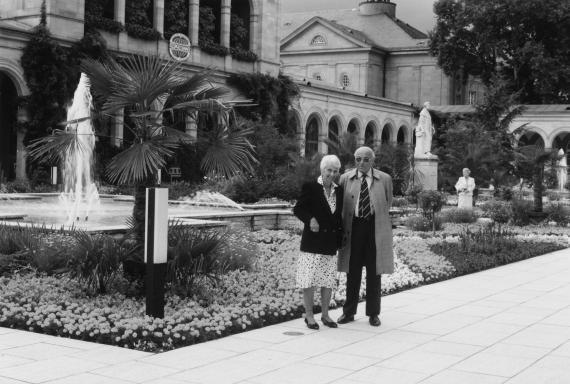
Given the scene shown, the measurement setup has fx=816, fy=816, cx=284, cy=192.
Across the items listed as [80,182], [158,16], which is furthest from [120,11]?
[80,182]

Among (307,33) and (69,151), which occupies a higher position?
Result: (307,33)

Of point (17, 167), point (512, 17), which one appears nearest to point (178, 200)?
point (17, 167)

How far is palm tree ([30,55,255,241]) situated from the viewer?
28.6ft

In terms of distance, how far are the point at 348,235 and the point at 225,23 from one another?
32.2 metres

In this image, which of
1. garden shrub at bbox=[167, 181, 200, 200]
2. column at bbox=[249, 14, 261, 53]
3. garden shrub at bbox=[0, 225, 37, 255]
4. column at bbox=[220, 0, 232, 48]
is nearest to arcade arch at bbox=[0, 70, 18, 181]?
garden shrub at bbox=[167, 181, 200, 200]

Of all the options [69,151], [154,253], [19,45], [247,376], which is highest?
[19,45]

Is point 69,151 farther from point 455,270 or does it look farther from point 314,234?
point 455,270

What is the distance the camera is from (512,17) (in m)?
59.0

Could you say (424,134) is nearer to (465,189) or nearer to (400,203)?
(400,203)

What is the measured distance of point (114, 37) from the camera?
33.6 metres

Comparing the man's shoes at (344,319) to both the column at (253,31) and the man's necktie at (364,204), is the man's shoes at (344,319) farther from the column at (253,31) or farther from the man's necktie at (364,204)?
the column at (253,31)

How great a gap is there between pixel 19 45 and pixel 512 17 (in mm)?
40029

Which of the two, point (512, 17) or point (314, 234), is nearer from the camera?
point (314, 234)

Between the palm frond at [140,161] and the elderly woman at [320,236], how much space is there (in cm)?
161
